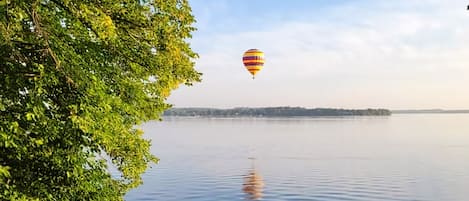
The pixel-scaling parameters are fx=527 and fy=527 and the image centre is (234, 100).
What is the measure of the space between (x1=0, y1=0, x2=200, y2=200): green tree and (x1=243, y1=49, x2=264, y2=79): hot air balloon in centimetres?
4460

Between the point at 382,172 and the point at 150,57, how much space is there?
3773 cm

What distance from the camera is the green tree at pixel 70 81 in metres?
7.82

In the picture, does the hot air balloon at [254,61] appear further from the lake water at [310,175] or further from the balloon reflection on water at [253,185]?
the balloon reflection on water at [253,185]

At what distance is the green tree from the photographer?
782 centimetres

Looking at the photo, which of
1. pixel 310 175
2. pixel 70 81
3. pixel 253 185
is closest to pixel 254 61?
pixel 310 175

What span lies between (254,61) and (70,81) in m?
47.7

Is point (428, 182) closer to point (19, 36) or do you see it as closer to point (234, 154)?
point (234, 154)

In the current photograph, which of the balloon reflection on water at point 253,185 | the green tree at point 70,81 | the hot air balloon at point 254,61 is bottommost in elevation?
the balloon reflection on water at point 253,185

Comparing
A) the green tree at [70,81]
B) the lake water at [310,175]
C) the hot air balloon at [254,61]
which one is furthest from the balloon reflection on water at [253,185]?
the green tree at [70,81]

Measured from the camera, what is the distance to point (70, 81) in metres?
7.94

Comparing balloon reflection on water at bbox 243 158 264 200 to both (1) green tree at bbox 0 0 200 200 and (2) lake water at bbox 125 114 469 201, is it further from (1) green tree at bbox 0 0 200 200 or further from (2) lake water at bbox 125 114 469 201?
(1) green tree at bbox 0 0 200 200

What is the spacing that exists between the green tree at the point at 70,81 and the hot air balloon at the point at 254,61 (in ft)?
146

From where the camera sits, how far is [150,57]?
10.4 m

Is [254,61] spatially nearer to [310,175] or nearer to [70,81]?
[310,175]
